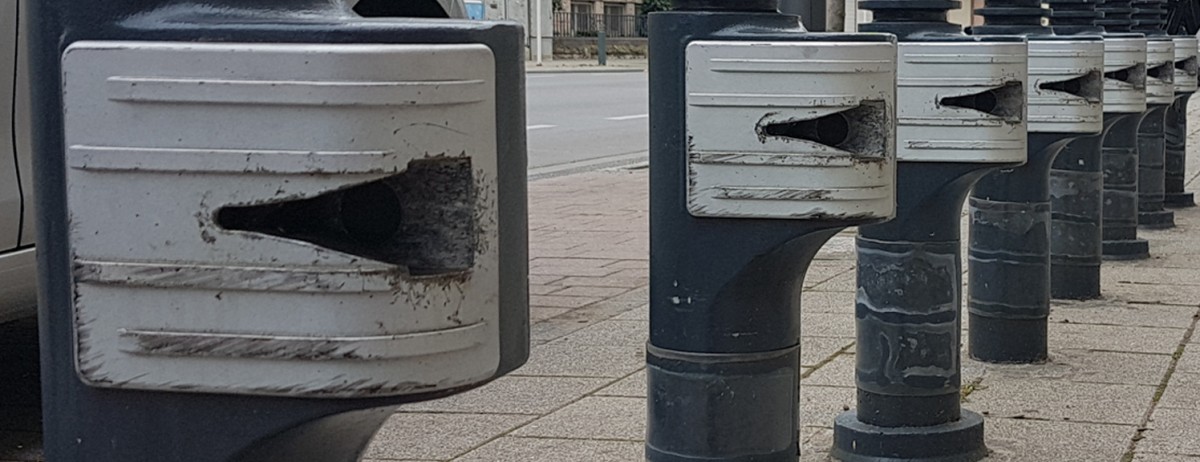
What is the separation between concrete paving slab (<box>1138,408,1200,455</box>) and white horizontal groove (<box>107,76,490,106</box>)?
3356 millimetres

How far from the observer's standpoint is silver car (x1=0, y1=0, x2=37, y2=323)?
4.24 m

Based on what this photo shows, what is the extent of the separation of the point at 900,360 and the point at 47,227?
9.69ft

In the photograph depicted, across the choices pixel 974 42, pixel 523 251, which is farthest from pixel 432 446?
pixel 523 251

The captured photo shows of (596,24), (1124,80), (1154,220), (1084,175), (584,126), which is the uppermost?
(1124,80)

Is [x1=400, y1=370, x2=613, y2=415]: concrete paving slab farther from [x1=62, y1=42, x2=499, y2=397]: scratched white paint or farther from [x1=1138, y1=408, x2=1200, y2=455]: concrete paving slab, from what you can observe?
[x1=62, y1=42, x2=499, y2=397]: scratched white paint

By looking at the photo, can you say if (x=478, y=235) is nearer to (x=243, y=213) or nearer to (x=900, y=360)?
(x=243, y=213)

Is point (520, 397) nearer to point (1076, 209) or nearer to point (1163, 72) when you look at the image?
point (1076, 209)

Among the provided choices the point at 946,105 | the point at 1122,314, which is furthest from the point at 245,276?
the point at 1122,314

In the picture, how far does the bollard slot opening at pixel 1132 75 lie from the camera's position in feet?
20.0

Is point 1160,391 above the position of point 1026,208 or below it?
below

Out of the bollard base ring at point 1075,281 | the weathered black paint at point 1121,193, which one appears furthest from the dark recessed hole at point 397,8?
the weathered black paint at point 1121,193

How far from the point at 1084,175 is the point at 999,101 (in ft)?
8.72

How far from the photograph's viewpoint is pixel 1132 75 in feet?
20.0

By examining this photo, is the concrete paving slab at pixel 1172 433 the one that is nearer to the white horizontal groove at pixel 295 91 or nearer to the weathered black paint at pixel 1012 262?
the weathered black paint at pixel 1012 262
